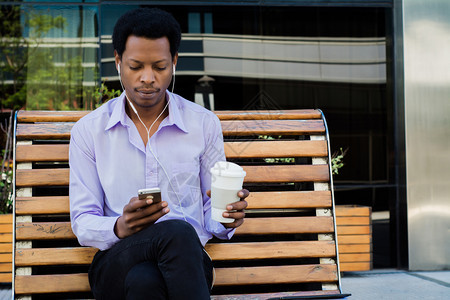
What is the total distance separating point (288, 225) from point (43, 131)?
Result: 1.43 m

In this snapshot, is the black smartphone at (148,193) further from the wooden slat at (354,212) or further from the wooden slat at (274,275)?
the wooden slat at (354,212)

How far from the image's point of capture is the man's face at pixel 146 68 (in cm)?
226

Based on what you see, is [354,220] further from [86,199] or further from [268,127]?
[86,199]

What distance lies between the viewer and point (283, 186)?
302 centimetres

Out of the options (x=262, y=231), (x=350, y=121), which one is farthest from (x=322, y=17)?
(x=262, y=231)

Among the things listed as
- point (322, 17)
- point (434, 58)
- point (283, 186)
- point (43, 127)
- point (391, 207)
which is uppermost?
point (322, 17)

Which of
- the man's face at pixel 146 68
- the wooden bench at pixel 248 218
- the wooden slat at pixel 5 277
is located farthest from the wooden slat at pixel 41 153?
the wooden slat at pixel 5 277

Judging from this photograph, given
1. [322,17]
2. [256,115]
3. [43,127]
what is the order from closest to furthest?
1. [43,127]
2. [256,115]
3. [322,17]

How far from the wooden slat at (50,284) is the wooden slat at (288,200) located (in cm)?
97

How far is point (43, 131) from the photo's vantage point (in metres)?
2.71

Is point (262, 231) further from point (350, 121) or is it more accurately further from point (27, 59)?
point (27, 59)

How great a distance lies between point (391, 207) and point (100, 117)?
12.8ft

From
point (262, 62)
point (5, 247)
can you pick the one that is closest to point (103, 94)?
point (262, 62)

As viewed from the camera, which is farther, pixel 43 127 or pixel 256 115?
pixel 256 115
